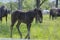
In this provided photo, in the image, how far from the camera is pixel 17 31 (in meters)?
10.8

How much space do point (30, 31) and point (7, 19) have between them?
4967 millimetres

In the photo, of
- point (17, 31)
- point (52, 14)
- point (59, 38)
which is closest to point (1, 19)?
point (17, 31)

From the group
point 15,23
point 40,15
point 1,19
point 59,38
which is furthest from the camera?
point 1,19

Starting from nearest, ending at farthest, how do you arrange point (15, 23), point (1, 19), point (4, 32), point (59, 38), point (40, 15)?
point (59, 38) → point (40, 15) → point (15, 23) → point (4, 32) → point (1, 19)

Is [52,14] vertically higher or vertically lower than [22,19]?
lower

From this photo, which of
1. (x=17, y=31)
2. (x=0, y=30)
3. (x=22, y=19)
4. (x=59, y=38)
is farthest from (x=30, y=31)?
(x=59, y=38)

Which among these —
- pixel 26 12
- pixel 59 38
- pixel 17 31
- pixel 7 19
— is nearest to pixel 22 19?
pixel 26 12

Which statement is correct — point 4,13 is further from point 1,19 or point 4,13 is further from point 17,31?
point 17,31

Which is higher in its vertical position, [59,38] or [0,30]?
[59,38]

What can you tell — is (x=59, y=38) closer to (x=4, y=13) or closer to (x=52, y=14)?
(x=4, y=13)

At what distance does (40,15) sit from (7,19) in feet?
17.4

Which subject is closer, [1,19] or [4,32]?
[4,32]

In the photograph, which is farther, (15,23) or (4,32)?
(4,32)

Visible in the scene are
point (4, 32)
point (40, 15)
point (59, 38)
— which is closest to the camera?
point (59, 38)
